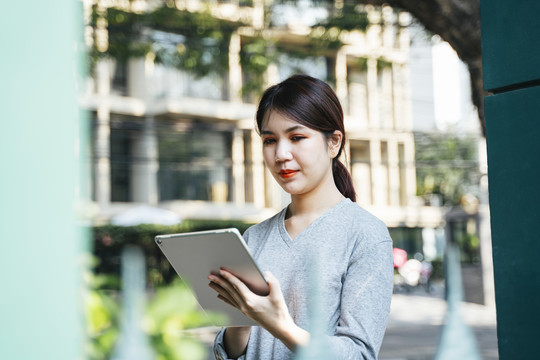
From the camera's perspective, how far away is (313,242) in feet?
5.16

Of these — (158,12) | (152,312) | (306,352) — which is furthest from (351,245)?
(158,12)

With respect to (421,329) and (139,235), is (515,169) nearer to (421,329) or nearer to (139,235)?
(421,329)

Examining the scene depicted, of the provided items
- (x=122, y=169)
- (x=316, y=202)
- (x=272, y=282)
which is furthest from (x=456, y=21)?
(x=122, y=169)

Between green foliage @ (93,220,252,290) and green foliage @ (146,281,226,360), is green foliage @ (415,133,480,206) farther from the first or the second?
green foliage @ (146,281,226,360)

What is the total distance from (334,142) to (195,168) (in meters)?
19.2

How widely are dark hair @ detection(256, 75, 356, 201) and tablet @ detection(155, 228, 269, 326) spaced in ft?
1.43

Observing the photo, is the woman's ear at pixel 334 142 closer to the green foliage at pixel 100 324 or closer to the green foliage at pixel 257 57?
the green foliage at pixel 100 324

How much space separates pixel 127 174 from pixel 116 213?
1.65 m

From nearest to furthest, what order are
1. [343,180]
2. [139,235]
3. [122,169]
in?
1. [343,180]
2. [139,235]
3. [122,169]

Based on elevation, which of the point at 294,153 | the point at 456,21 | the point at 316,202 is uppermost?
the point at 456,21

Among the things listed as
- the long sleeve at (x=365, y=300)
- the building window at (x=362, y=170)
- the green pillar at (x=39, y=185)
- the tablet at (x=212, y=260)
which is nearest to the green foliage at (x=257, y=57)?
the long sleeve at (x=365, y=300)

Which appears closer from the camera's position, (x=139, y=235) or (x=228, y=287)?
(x=228, y=287)

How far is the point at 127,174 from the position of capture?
2042 centimetres

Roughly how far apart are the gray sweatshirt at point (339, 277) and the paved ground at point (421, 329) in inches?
146
